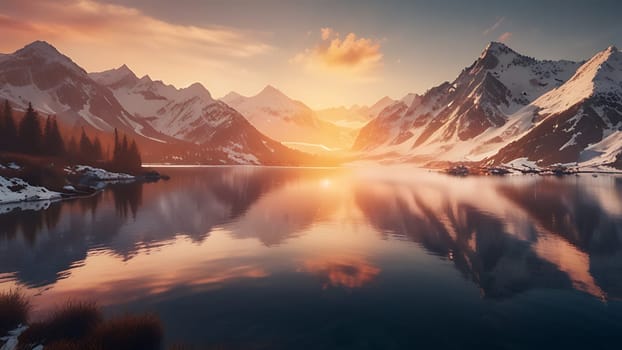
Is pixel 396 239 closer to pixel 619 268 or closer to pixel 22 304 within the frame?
pixel 619 268

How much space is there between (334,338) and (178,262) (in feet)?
70.4

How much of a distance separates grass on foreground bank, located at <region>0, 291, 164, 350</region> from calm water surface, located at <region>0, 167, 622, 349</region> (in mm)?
1627

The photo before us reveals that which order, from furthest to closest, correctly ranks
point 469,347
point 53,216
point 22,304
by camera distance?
1. point 53,216
2. point 22,304
3. point 469,347

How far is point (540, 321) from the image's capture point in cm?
2336

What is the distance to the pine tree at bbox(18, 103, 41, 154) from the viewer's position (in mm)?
119500

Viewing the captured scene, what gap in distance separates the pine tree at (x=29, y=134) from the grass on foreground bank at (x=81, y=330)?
410ft

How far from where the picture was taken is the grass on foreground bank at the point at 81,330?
17641 millimetres

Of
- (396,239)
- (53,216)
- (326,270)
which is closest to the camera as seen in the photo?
(326,270)

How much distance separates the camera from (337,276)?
32.2 m

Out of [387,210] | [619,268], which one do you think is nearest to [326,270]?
[619,268]

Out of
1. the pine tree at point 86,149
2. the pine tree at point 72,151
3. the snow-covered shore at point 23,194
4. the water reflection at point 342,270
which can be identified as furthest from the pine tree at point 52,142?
the water reflection at point 342,270

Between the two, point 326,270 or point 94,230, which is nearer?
point 326,270

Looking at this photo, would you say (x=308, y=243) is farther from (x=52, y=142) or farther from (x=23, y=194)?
(x=52, y=142)

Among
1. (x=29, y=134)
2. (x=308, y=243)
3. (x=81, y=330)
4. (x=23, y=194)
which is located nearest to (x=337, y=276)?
(x=308, y=243)
